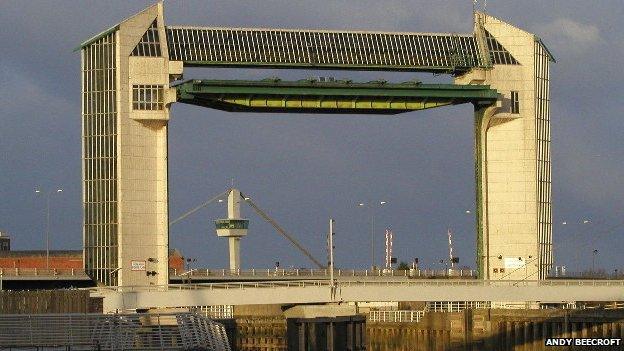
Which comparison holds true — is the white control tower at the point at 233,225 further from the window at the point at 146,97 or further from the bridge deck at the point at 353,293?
the bridge deck at the point at 353,293

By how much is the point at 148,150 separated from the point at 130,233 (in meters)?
5.83

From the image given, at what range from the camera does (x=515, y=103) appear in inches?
5113

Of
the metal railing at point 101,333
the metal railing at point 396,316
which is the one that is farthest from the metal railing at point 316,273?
the metal railing at point 101,333

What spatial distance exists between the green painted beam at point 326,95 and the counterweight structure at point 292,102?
91mm

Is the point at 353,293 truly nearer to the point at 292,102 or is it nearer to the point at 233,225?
the point at 292,102

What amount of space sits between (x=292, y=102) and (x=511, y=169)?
56.7 feet

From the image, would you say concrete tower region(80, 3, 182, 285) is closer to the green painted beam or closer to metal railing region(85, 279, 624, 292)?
→ the green painted beam

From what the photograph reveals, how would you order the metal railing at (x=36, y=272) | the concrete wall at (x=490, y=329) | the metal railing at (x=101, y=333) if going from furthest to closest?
the metal railing at (x=36, y=272) < the concrete wall at (x=490, y=329) < the metal railing at (x=101, y=333)

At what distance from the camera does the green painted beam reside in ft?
401

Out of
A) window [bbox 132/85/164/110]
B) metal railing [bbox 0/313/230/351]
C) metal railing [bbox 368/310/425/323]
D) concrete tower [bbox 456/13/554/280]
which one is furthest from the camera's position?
metal railing [bbox 368/310/425/323]

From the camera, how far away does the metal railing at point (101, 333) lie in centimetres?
7431
